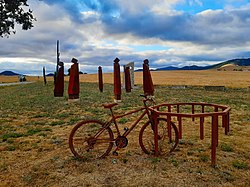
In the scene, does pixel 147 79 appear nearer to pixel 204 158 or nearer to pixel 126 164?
pixel 204 158

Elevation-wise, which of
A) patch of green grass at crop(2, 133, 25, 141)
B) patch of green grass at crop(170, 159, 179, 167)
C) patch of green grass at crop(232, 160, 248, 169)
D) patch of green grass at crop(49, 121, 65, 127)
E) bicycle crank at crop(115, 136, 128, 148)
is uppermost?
bicycle crank at crop(115, 136, 128, 148)

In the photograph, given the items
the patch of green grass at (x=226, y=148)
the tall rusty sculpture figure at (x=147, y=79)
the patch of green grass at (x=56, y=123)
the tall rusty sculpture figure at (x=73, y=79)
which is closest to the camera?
the patch of green grass at (x=226, y=148)

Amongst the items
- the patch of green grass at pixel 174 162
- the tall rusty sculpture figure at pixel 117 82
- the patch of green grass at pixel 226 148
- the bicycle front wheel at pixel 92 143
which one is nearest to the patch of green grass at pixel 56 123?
the tall rusty sculpture figure at pixel 117 82

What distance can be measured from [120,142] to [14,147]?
293cm

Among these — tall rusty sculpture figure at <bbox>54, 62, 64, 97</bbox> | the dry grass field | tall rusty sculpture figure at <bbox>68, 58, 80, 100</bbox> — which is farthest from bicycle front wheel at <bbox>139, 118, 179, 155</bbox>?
tall rusty sculpture figure at <bbox>54, 62, 64, 97</bbox>

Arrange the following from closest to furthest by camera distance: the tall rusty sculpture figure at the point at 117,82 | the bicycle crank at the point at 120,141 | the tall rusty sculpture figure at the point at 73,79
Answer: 1. the bicycle crank at the point at 120,141
2. the tall rusty sculpture figure at the point at 73,79
3. the tall rusty sculpture figure at the point at 117,82

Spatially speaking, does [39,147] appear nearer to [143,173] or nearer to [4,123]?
[143,173]

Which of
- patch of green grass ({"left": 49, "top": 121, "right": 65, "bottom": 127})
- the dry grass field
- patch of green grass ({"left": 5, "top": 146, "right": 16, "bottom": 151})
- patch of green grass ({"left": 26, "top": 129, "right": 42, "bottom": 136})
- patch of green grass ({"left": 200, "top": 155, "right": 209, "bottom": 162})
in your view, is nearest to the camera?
the dry grass field

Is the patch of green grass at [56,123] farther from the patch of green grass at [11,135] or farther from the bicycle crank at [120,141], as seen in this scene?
the bicycle crank at [120,141]

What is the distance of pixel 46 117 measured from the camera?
11016mm

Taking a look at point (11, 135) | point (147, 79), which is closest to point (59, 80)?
point (147, 79)

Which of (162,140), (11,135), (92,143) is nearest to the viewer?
(92,143)

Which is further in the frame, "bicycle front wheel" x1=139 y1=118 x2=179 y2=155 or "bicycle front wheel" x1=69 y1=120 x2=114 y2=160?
"bicycle front wheel" x1=139 y1=118 x2=179 y2=155

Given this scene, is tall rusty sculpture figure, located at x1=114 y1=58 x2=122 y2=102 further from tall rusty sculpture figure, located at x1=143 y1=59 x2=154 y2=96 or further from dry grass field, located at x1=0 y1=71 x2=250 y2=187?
dry grass field, located at x1=0 y1=71 x2=250 y2=187
